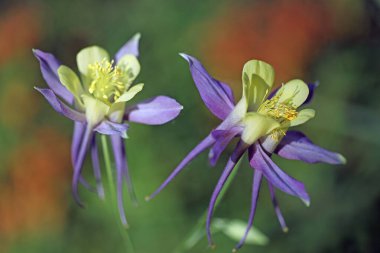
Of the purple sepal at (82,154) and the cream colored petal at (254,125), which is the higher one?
the cream colored petal at (254,125)

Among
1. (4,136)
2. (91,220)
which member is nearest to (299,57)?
(91,220)

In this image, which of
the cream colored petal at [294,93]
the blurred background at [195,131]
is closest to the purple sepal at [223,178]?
the cream colored petal at [294,93]

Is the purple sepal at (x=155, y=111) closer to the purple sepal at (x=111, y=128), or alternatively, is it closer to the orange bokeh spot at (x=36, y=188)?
the purple sepal at (x=111, y=128)

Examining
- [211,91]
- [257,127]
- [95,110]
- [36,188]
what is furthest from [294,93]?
[36,188]

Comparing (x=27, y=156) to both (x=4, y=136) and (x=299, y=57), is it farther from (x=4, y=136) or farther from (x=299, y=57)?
(x=299, y=57)

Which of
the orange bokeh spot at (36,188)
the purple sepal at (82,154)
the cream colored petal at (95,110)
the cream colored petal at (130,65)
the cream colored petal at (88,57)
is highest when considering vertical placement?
the cream colored petal at (88,57)

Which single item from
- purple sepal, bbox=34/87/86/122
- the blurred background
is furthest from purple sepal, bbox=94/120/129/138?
the blurred background

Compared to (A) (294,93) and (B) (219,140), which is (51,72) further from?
(A) (294,93)
